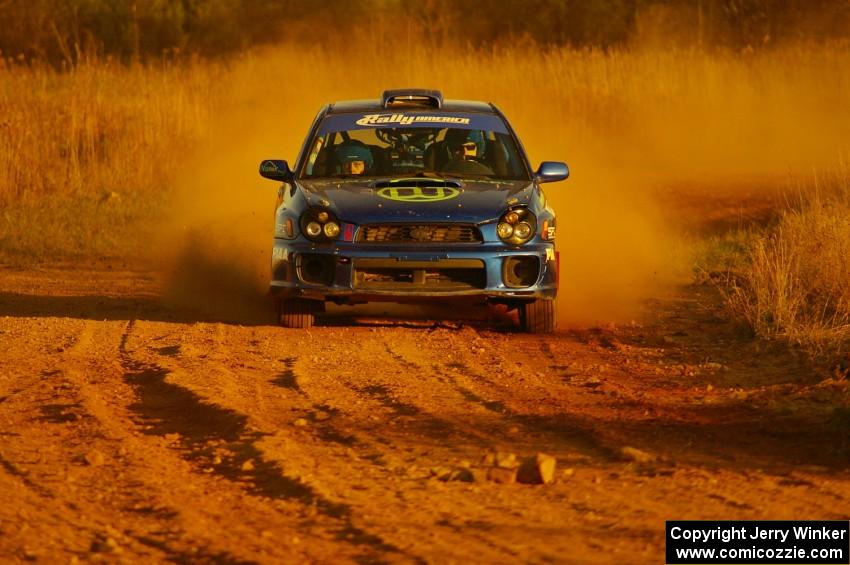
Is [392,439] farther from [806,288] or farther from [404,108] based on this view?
[404,108]

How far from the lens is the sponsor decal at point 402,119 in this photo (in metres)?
11.2

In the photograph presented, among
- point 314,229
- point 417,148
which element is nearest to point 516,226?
point 314,229

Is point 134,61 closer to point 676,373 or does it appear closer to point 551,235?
point 551,235

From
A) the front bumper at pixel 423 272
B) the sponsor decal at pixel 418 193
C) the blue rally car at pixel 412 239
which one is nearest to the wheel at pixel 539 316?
the blue rally car at pixel 412 239

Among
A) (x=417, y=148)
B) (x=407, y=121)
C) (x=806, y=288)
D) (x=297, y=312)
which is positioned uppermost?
(x=407, y=121)

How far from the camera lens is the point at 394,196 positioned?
399 inches

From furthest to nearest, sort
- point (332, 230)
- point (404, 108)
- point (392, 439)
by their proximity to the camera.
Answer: point (404, 108) < point (332, 230) < point (392, 439)

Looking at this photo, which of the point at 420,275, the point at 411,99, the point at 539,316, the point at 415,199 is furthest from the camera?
the point at 411,99

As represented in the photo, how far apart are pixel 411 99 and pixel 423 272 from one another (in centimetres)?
219

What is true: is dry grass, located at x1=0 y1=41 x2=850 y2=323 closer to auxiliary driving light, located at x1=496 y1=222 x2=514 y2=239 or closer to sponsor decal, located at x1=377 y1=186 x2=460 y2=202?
sponsor decal, located at x1=377 y1=186 x2=460 y2=202

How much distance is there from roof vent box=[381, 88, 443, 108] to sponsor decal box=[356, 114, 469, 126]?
222mm

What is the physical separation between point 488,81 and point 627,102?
2.20 meters

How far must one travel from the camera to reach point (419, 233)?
987cm

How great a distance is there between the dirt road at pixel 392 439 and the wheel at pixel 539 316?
0.11m
